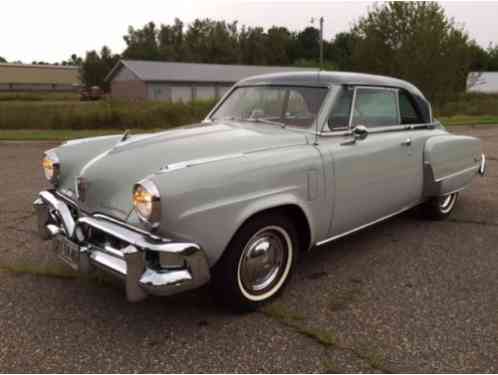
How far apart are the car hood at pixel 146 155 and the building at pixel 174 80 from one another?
119ft

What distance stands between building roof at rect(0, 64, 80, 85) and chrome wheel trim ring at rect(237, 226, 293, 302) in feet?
250

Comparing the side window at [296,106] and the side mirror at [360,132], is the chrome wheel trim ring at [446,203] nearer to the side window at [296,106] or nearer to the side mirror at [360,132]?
the side mirror at [360,132]

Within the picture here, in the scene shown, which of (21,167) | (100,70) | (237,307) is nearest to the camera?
(237,307)

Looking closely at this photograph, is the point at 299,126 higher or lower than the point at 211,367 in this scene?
higher

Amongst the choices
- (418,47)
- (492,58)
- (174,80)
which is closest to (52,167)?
(418,47)

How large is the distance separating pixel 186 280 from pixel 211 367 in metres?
0.49

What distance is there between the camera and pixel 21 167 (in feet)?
26.3

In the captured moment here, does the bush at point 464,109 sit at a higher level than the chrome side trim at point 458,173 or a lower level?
higher

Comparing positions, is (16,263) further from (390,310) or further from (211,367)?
(390,310)

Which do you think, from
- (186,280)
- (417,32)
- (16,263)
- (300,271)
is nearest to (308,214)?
(300,271)

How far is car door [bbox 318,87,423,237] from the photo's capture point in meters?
3.46

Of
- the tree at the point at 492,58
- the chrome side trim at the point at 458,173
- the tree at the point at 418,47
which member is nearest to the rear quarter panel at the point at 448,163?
the chrome side trim at the point at 458,173

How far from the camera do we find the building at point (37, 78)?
72438 mm

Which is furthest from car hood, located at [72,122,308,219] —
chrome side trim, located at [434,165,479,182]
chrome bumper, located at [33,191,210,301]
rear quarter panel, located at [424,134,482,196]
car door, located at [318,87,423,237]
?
chrome side trim, located at [434,165,479,182]
